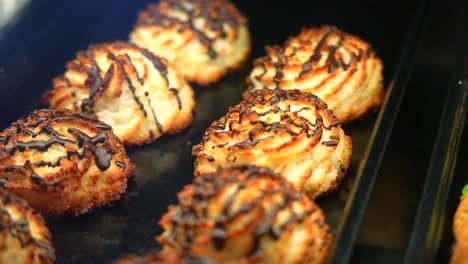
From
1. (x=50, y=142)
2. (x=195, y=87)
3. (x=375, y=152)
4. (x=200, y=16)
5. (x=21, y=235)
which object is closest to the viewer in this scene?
(x=21, y=235)

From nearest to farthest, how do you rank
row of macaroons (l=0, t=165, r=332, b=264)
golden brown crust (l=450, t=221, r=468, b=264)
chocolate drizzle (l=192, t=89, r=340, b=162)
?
row of macaroons (l=0, t=165, r=332, b=264) < golden brown crust (l=450, t=221, r=468, b=264) < chocolate drizzle (l=192, t=89, r=340, b=162)

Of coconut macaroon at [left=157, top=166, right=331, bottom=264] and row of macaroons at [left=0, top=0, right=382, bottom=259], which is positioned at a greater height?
row of macaroons at [left=0, top=0, right=382, bottom=259]

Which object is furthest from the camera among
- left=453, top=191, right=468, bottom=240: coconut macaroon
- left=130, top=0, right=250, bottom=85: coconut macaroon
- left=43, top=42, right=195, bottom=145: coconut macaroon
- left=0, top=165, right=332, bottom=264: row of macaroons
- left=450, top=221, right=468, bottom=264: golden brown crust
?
left=130, top=0, right=250, bottom=85: coconut macaroon

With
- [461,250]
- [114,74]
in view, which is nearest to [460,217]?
[461,250]

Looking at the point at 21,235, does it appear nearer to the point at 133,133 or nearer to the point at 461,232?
the point at 133,133

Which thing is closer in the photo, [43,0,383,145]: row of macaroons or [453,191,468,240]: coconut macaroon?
[453,191,468,240]: coconut macaroon

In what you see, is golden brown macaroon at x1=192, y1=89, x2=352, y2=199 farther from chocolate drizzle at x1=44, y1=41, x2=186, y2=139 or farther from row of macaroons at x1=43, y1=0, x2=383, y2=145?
chocolate drizzle at x1=44, y1=41, x2=186, y2=139

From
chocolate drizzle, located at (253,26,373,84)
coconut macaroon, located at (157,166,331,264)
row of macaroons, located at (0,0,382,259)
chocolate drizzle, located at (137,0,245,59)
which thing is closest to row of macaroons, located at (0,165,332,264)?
coconut macaroon, located at (157,166,331,264)
